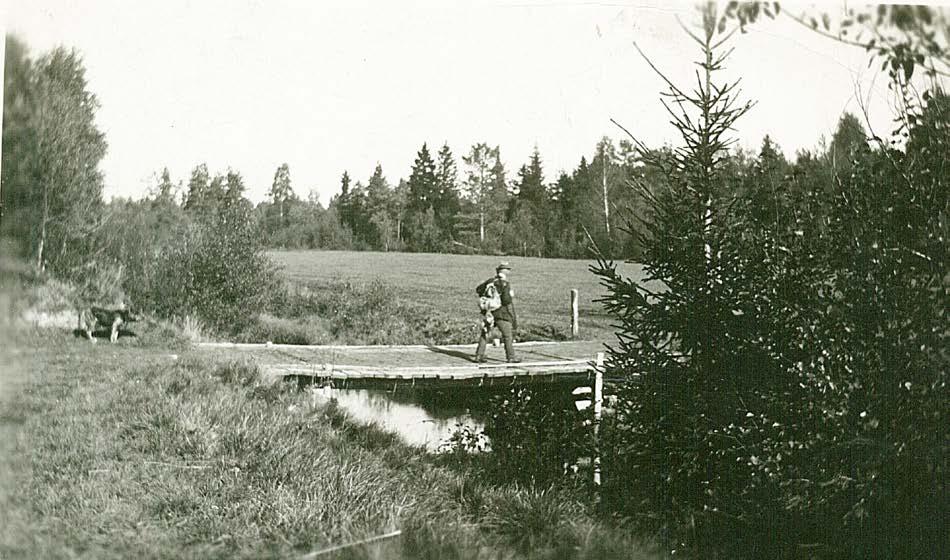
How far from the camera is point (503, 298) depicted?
6.32m

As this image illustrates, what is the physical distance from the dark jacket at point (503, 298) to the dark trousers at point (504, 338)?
71 millimetres

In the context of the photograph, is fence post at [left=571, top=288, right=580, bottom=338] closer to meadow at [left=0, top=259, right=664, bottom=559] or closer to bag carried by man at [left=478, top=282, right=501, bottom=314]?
bag carried by man at [left=478, top=282, right=501, bottom=314]

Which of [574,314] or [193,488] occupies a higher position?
[574,314]

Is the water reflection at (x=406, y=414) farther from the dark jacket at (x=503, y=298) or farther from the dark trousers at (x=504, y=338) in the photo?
the dark jacket at (x=503, y=298)

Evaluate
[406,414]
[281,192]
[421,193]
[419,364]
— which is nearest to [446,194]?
[421,193]

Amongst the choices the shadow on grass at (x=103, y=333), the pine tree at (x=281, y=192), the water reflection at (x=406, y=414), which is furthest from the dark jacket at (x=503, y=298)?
the shadow on grass at (x=103, y=333)

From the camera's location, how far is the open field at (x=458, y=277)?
233 inches

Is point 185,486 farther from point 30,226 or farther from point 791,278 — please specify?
point 791,278

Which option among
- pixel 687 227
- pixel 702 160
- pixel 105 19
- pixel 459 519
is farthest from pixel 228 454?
pixel 702 160

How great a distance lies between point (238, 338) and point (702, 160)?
4.57 metres

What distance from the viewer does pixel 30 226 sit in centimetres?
404

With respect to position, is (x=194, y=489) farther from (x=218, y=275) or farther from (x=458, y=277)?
(x=458, y=277)

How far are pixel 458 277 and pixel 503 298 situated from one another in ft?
1.67

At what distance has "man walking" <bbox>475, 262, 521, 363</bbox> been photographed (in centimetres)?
616
